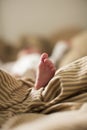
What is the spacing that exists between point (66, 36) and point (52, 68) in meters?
1.29

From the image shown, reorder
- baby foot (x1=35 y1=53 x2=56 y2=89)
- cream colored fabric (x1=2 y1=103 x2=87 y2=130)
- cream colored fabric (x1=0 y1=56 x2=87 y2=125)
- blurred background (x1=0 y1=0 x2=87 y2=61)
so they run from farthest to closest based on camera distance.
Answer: blurred background (x1=0 y1=0 x2=87 y2=61) → baby foot (x1=35 y1=53 x2=56 y2=89) → cream colored fabric (x1=0 y1=56 x2=87 y2=125) → cream colored fabric (x1=2 y1=103 x2=87 y2=130)

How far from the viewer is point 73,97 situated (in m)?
0.61

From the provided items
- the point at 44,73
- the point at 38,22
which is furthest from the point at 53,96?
the point at 38,22

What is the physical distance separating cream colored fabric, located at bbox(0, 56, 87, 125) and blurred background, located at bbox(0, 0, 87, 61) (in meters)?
1.37

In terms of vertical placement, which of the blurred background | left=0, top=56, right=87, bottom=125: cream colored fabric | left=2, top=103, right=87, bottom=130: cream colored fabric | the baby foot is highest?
left=2, top=103, right=87, bottom=130: cream colored fabric

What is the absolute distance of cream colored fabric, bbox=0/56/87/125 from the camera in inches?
23.4

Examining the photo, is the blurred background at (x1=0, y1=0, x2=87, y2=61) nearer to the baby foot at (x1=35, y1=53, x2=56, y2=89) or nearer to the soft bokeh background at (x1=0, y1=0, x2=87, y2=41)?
the soft bokeh background at (x1=0, y1=0, x2=87, y2=41)

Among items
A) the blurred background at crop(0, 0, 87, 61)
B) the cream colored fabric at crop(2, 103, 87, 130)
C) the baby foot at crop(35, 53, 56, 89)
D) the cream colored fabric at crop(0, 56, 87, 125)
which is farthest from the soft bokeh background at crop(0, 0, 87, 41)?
the cream colored fabric at crop(2, 103, 87, 130)

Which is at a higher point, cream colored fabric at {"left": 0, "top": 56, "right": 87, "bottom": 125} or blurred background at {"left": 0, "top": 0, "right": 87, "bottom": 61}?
cream colored fabric at {"left": 0, "top": 56, "right": 87, "bottom": 125}

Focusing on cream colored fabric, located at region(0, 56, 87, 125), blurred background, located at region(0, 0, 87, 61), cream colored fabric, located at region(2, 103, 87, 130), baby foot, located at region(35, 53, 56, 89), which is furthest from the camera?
blurred background, located at region(0, 0, 87, 61)

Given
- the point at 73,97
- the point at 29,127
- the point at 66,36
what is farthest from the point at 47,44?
the point at 29,127

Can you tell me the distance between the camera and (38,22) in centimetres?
226

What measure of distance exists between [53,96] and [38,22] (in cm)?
169

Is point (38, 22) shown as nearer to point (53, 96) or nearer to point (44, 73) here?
point (44, 73)
